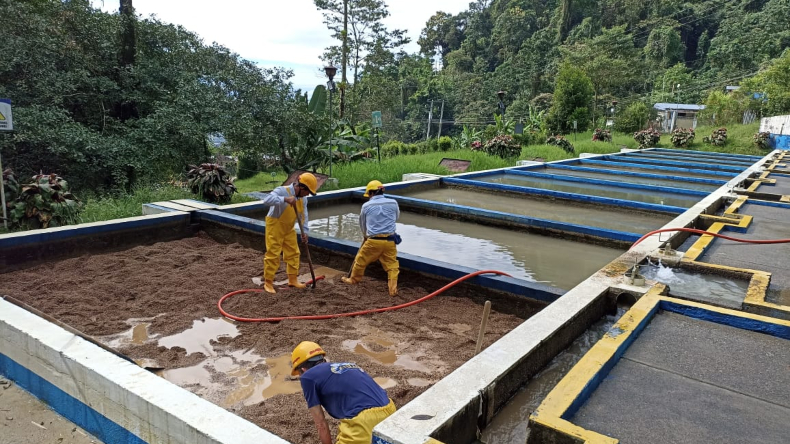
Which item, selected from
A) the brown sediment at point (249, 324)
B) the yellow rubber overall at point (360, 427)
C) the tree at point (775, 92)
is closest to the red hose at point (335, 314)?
the brown sediment at point (249, 324)

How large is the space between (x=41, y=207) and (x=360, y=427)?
646 centimetres

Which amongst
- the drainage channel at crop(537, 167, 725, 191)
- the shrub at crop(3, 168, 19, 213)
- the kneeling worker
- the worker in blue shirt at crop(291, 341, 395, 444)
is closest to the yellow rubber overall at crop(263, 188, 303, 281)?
the kneeling worker

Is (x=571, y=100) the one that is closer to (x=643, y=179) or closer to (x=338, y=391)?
(x=643, y=179)


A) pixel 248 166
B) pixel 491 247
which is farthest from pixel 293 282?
pixel 248 166

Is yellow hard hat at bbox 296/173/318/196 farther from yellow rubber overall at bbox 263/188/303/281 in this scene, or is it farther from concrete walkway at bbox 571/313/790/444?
concrete walkway at bbox 571/313/790/444

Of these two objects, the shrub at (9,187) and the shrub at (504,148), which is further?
the shrub at (504,148)

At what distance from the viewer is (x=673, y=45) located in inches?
1799

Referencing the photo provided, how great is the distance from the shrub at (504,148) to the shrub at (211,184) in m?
10.8

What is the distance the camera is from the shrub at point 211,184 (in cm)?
878

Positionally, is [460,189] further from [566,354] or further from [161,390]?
[161,390]

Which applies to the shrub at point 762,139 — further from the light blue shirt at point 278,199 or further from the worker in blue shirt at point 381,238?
the light blue shirt at point 278,199

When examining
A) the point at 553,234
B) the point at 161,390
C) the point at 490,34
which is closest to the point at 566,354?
the point at 161,390

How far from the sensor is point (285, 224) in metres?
5.11

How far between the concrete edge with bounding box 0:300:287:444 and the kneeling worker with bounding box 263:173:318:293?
1988mm
